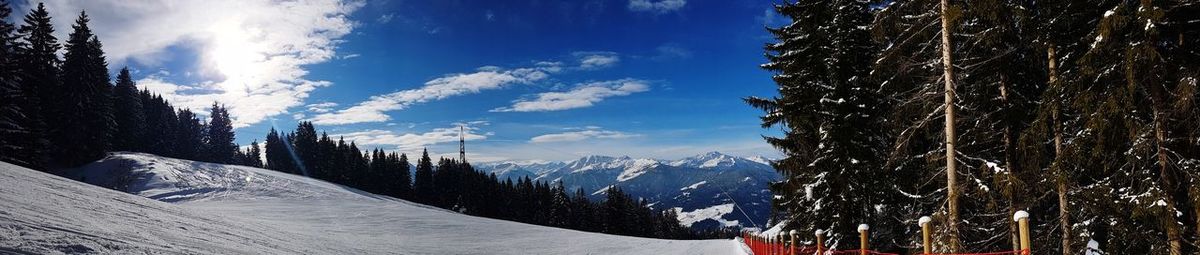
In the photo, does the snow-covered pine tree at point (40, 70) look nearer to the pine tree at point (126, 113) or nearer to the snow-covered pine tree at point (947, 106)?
the pine tree at point (126, 113)

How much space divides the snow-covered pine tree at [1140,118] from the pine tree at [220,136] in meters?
111

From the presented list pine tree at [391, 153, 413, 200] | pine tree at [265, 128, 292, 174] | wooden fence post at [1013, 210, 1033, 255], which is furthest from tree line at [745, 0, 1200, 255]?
pine tree at [265, 128, 292, 174]

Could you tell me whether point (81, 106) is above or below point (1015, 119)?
above

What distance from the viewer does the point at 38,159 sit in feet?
138

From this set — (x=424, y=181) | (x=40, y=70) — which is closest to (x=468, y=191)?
(x=424, y=181)

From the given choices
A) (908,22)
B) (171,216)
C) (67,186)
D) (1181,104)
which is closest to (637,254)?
(908,22)

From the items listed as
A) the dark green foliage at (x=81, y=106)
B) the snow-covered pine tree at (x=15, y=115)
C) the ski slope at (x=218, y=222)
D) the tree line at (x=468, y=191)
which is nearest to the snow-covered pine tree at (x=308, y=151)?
the tree line at (x=468, y=191)

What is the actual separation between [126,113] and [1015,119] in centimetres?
8567

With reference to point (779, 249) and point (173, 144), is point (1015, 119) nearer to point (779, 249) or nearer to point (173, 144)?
point (779, 249)

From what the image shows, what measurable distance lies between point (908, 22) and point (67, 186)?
2281cm

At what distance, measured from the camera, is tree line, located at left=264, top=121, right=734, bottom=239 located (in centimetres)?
7762

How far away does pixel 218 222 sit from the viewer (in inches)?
659

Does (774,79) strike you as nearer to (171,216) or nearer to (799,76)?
(799,76)

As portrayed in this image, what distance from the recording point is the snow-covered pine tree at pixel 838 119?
15.0 meters
